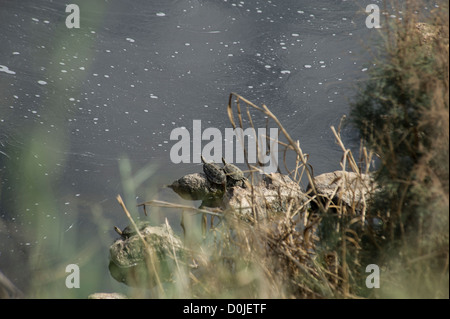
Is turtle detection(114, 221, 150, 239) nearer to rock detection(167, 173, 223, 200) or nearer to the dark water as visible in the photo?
the dark water

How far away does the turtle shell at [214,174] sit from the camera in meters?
2.49

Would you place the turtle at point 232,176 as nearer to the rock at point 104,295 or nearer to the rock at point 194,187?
the rock at point 194,187

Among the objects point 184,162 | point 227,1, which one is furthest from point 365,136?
point 227,1

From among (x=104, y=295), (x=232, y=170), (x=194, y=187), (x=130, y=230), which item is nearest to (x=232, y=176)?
(x=232, y=170)

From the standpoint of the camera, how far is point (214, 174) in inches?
98.0

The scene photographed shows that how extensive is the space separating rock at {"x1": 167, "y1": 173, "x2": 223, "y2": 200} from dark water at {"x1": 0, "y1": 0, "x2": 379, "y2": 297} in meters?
0.05

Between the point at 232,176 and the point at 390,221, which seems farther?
the point at 232,176

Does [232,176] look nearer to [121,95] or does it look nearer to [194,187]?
[194,187]

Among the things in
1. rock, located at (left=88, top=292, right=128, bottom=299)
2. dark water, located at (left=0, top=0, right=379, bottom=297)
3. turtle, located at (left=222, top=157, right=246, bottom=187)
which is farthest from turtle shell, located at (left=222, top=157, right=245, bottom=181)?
rock, located at (left=88, top=292, right=128, bottom=299)

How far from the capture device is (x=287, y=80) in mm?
3264

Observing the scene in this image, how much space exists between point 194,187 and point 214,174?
0.11 metres

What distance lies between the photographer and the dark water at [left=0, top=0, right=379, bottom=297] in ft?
7.49

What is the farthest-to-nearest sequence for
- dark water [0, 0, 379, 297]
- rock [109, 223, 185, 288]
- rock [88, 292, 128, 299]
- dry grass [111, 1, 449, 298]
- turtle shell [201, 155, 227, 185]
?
turtle shell [201, 155, 227, 185], dark water [0, 0, 379, 297], rock [109, 223, 185, 288], rock [88, 292, 128, 299], dry grass [111, 1, 449, 298]
